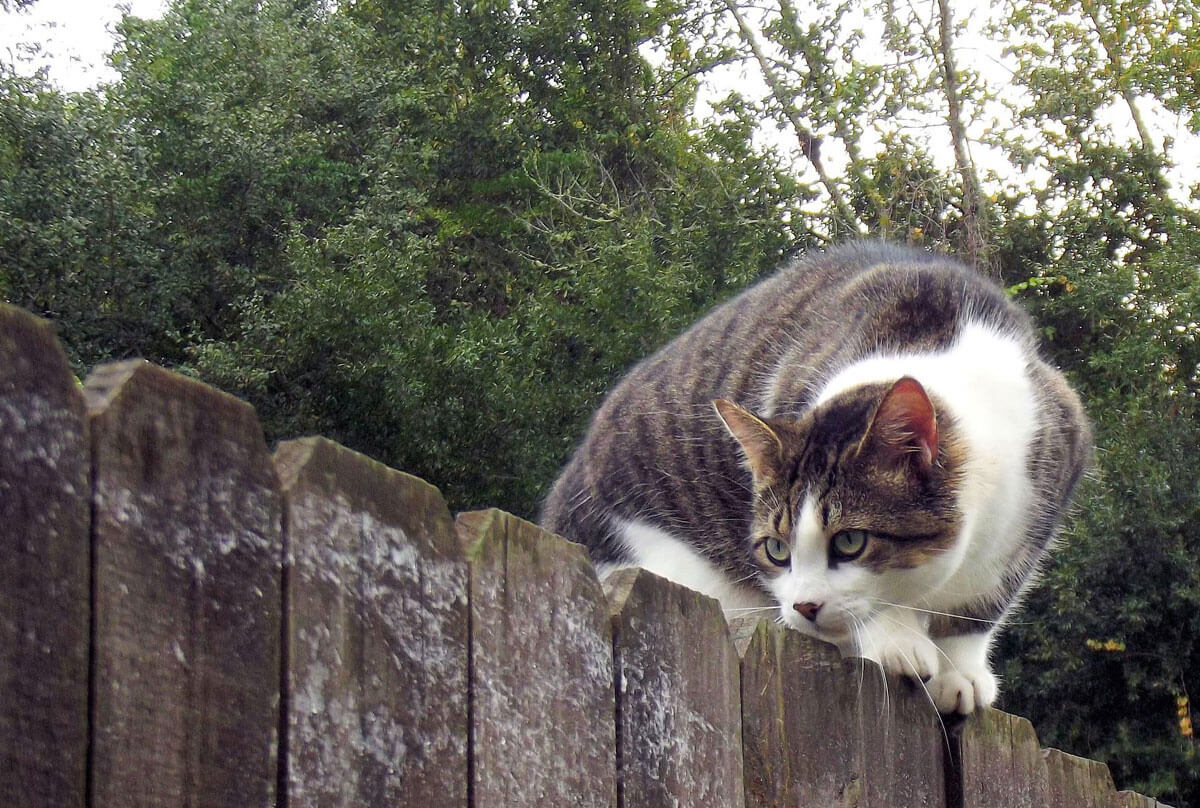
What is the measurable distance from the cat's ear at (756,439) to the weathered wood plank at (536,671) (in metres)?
1.07

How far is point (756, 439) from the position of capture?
2.22 m

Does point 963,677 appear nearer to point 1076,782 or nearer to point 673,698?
point 1076,782

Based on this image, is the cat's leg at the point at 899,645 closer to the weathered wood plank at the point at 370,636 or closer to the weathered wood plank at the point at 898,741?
the weathered wood plank at the point at 898,741

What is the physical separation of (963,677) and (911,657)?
81 millimetres

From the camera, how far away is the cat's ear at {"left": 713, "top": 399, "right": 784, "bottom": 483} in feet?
7.09

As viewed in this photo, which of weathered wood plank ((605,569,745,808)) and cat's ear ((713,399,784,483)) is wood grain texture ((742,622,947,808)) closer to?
weathered wood plank ((605,569,745,808))

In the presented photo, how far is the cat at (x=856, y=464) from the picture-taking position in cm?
→ 216

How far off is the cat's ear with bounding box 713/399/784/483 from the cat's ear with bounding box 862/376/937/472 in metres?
0.16

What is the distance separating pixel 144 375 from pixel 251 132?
10.0m

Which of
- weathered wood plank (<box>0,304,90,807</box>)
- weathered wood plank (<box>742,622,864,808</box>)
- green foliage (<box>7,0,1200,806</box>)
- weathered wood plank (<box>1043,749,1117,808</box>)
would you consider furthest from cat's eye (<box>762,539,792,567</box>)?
green foliage (<box>7,0,1200,806</box>)

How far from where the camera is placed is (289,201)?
10.3 m

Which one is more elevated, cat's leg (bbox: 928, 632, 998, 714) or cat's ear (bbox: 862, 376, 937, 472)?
cat's ear (bbox: 862, 376, 937, 472)

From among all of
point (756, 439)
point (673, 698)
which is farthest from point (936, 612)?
point (673, 698)

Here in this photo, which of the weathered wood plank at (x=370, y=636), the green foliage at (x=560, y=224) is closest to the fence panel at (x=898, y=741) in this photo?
the weathered wood plank at (x=370, y=636)
